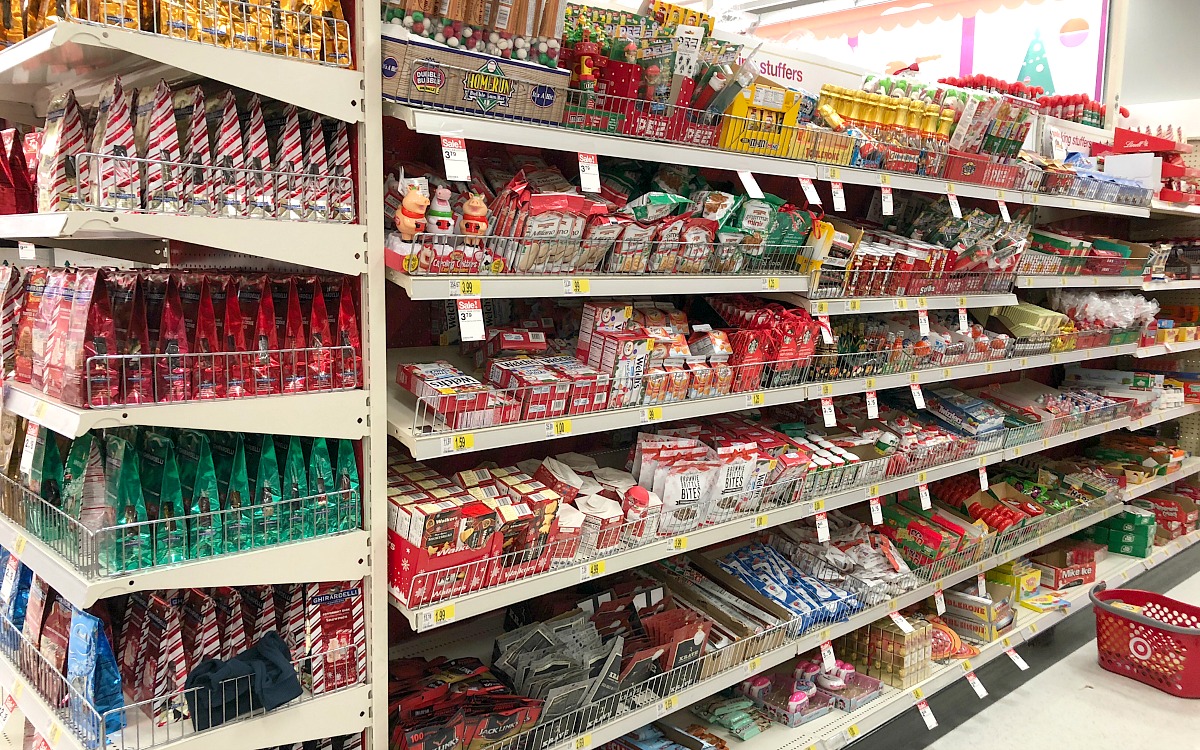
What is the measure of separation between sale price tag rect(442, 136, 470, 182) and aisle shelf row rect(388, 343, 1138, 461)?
0.54 m

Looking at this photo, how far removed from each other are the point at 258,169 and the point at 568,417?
94 centimetres

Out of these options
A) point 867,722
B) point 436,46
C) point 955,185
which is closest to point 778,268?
point 955,185

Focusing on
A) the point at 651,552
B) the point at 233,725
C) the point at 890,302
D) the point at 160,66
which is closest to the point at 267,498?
the point at 233,725

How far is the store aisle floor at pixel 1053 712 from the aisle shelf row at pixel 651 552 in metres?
0.86

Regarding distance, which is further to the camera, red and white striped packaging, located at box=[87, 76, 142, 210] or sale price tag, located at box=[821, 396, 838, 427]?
sale price tag, located at box=[821, 396, 838, 427]

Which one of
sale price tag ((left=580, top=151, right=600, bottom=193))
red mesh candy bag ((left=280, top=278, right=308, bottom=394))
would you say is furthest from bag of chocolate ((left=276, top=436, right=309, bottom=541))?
sale price tag ((left=580, top=151, right=600, bottom=193))

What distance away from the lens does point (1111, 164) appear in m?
4.70

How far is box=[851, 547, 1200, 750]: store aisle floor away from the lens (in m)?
3.27

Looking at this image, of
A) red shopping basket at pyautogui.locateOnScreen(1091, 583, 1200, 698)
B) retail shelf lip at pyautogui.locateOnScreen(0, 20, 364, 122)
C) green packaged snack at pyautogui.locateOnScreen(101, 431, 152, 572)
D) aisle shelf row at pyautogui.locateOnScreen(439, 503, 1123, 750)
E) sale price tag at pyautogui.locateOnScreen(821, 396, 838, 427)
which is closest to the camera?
retail shelf lip at pyautogui.locateOnScreen(0, 20, 364, 122)

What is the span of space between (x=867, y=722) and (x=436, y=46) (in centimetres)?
261

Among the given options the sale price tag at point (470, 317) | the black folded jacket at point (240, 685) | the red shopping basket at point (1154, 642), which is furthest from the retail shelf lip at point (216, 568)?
the red shopping basket at point (1154, 642)

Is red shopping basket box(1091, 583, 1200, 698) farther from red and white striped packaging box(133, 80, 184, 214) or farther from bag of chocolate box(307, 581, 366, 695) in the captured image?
red and white striped packaging box(133, 80, 184, 214)

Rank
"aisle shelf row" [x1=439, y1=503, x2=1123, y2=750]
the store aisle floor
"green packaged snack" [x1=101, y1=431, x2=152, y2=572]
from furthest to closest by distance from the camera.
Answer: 1. the store aisle floor
2. "aisle shelf row" [x1=439, y1=503, x2=1123, y2=750]
3. "green packaged snack" [x1=101, y1=431, x2=152, y2=572]

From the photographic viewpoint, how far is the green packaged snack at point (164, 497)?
165cm
